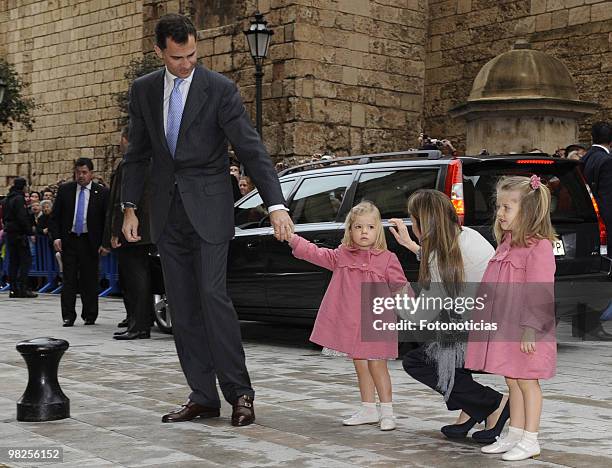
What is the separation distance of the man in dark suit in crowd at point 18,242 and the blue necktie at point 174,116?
415 inches

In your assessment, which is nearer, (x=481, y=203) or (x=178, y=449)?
(x=178, y=449)

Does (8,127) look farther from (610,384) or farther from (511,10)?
(610,384)

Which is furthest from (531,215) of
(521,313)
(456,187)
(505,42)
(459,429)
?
(505,42)

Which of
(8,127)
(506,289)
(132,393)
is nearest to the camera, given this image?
(506,289)

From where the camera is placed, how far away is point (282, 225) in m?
5.41

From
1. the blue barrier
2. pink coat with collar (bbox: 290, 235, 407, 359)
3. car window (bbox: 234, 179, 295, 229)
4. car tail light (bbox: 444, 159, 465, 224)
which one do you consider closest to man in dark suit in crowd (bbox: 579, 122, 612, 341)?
car tail light (bbox: 444, 159, 465, 224)

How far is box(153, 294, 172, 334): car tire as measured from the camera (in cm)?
1054

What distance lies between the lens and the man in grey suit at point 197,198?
5.60 metres

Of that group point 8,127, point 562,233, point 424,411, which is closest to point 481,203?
point 562,233

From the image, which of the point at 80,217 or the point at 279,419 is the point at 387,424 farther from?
the point at 80,217

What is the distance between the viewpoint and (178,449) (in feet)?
16.1

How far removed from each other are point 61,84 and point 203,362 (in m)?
22.6

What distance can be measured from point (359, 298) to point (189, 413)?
1.09 metres

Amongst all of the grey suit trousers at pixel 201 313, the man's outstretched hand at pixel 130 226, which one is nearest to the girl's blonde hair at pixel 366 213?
the grey suit trousers at pixel 201 313
